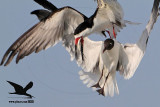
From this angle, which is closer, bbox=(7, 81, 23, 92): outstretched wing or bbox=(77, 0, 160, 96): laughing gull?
bbox=(77, 0, 160, 96): laughing gull

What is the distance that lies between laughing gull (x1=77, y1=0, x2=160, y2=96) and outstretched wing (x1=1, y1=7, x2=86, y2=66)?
0.48m

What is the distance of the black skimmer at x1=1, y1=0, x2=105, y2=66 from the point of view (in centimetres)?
848

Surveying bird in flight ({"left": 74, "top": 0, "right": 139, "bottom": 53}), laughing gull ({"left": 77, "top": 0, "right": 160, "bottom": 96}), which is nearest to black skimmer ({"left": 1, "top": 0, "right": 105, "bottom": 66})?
bird in flight ({"left": 74, "top": 0, "right": 139, "bottom": 53})

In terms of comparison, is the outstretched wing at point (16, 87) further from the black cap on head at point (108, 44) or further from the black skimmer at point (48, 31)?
the black cap on head at point (108, 44)

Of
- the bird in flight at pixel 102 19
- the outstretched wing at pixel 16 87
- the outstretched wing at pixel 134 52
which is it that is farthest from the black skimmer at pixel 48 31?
the outstretched wing at pixel 16 87

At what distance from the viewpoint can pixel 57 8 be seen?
8.90m

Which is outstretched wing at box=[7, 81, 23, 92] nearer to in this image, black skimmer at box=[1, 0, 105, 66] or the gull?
black skimmer at box=[1, 0, 105, 66]

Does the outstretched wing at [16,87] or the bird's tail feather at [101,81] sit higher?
the outstretched wing at [16,87]

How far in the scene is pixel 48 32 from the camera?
8742 mm

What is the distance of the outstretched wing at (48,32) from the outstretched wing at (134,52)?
87cm

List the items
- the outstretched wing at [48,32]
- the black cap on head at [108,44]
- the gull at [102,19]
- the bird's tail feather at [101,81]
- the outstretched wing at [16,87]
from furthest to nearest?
the outstretched wing at [16,87]
the bird's tail feather at [101,81]
the black cap on head at [108,44]
the outstretched wing at [48,32]
the gull at [102,19]

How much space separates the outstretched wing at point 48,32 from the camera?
334 inches

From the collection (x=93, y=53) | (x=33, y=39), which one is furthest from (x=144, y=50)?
(x=33, y=39)

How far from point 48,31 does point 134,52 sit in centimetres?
136
